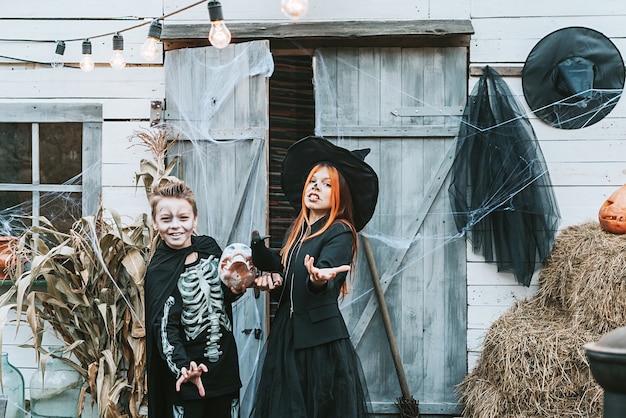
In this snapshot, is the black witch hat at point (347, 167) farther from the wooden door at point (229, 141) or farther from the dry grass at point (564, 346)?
the dry grass at point (564, 346)

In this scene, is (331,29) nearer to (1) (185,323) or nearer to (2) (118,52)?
(2) (118,52)

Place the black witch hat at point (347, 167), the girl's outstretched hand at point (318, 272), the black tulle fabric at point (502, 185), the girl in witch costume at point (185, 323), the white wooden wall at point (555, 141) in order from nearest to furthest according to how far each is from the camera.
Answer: the girl's outstretched hand at point (318, 272), the girl in witch costume at point (185, 323), the black witch hat at point (347, 167), the black tulle fabric at point (502, 185), the white wooden wall at point (555, 141)

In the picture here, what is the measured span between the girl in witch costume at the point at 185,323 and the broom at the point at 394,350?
1270mm

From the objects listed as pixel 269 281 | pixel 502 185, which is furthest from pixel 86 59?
pixel 502 185

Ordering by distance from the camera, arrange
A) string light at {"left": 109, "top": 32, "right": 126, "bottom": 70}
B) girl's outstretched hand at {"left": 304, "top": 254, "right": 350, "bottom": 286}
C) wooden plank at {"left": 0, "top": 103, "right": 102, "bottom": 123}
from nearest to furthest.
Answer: girl's outstretched hand at {"left": 304, "top": 254, "right": 350, "bottom": 286} → string light at {"left": 109, "top": 32, "right": 126, "bottom": 70} → wooden plank at {"left": 0, "top": 103, "right": 102, "bottom": 123}

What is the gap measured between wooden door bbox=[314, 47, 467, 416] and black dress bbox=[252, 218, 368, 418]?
119 cm

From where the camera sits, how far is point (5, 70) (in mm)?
5176

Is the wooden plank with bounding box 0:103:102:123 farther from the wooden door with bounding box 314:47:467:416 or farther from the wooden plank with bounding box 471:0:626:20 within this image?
the wooden plank with bounding box 471:0:626:20

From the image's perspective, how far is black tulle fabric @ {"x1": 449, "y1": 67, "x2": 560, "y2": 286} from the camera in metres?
4.80

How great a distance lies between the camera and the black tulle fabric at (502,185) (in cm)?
480

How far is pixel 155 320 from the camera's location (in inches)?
149

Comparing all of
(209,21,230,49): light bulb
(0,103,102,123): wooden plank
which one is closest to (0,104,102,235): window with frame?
(0,103,102,123): wooden plank

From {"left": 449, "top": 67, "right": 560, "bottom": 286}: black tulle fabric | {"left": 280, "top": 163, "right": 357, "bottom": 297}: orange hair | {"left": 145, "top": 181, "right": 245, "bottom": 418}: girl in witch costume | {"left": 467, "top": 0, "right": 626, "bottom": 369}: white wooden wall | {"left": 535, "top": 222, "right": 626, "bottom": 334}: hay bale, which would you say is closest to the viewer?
{"left": 145, "top": 181, "right": 245, "bottom": 418}: girl in witch costume

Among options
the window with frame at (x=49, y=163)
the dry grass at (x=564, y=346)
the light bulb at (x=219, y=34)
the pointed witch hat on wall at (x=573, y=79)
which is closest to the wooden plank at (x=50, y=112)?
the window with frame at (x=49, y=163)
